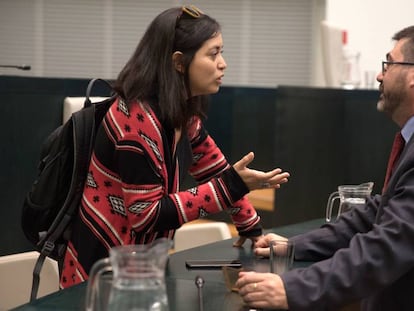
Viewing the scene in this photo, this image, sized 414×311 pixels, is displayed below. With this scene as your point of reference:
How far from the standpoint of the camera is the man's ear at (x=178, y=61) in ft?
7.97

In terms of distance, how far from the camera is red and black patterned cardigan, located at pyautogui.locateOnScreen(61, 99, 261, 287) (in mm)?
2256

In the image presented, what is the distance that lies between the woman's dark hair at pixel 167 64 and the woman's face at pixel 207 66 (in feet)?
0.05

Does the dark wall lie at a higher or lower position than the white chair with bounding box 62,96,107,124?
lower

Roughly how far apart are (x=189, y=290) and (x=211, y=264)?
0.93ft

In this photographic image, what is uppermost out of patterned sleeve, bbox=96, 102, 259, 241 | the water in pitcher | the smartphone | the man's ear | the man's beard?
the man's ear

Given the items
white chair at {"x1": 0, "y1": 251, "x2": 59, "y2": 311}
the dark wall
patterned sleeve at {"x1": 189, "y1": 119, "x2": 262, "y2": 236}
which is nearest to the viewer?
patterned sleeve at {"x1": 189, "y1": 119, "x2": 262, "y2": 236}

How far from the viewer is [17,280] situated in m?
2.76

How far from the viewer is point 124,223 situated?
2395 millimetres

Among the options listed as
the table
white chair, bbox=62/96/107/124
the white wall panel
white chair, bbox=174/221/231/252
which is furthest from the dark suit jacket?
the white wall panel

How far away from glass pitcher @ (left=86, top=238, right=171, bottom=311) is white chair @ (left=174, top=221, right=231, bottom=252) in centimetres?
187

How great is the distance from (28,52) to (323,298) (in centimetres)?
766

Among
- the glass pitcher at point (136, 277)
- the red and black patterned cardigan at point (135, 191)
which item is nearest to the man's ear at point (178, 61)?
the red and black patterned cardigan at point (135, 191)

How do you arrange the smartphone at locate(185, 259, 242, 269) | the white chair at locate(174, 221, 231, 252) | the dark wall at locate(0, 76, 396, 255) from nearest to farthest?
1. the smartphone at locate(185, 259, 242, 269)
2. the white chair at locate(174, 221, 231, 252)
3. the dark wall at locate(0, 76, 396, 255)

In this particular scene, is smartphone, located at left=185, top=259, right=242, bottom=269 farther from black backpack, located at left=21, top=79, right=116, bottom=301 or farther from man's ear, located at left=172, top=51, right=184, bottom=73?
man's ear, located at left=172, top=51, right=184, bottom=73
